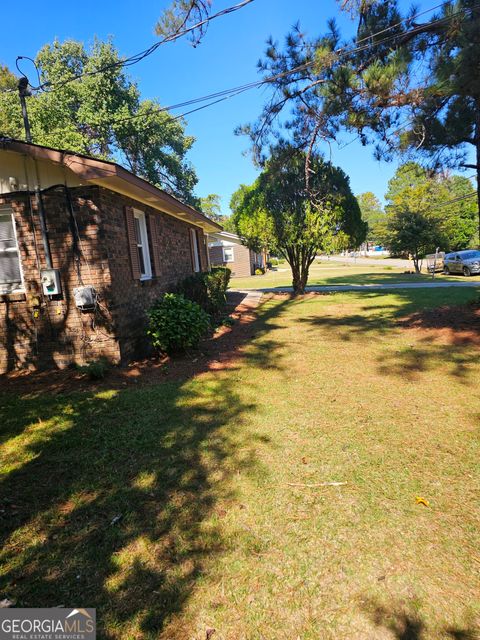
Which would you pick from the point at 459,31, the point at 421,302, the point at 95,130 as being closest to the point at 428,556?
the point at 459,31

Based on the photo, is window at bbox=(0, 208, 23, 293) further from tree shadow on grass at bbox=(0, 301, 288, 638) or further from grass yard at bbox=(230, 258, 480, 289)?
grass yard at bbox=(230, 258, 480, 289)

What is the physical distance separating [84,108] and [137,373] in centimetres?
2376

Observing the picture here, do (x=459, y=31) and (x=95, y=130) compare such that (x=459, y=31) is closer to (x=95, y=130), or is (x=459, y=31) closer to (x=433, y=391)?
(x=433, y=391)

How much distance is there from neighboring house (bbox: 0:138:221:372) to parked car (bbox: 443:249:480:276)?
68.8 feet

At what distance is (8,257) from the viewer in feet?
20.3

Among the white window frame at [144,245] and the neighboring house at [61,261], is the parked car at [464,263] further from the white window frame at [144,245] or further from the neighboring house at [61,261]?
the neighboring house at [61,261]

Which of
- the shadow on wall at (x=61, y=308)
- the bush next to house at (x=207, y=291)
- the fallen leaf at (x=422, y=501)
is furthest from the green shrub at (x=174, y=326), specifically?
the fallen leaf at (x=422, y=501)

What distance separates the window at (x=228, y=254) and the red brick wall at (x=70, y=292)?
27.1 meters

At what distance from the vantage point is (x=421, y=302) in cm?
1165

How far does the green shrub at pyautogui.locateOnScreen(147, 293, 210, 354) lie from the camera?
6422mm

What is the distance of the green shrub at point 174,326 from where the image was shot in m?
6.42

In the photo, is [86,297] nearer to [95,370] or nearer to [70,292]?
[70,292]

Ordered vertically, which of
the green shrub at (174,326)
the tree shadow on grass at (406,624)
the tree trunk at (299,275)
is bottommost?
the tree shadow on grass at (406,624)

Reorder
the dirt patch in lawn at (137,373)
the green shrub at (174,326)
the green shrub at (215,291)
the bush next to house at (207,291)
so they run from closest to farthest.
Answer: the dirt patch in lawn at (137,373) → the green shrub at (174,326) → the bush next to house at (207,291) → the green shrub at (215,291)
